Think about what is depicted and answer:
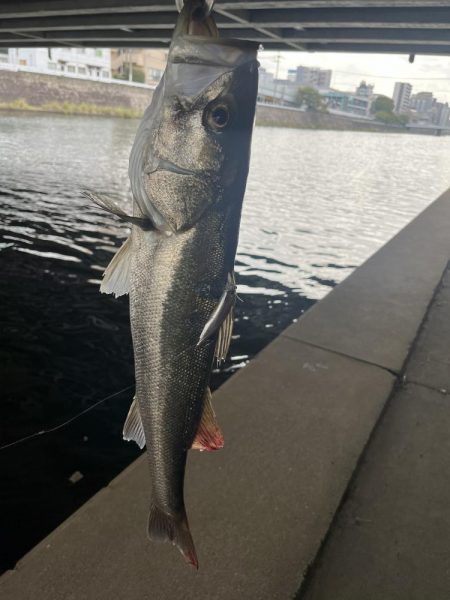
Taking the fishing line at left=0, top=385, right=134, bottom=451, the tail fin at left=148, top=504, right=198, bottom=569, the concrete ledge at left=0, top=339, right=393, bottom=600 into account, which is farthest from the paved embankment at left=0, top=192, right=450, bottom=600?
the fishing line at left=0, top=385, right=134, bottom=451

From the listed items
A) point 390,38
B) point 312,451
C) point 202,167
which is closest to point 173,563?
point 312,451

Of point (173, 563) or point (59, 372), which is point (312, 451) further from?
point (59, 372)

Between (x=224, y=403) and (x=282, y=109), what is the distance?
93.9 m

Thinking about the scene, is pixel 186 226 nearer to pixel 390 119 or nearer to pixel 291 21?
pixel 291 21

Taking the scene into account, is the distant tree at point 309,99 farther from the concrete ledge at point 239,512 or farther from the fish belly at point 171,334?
the fish belly at point 171,334

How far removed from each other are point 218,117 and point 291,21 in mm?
12018

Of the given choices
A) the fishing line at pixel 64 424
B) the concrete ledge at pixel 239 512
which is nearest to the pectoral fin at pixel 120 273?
the concrete ledge at pixel 239 512

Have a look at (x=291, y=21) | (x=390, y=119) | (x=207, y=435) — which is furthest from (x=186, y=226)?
(x=390, y=119)

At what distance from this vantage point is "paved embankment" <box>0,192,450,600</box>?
253 cm

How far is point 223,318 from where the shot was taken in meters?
1.59

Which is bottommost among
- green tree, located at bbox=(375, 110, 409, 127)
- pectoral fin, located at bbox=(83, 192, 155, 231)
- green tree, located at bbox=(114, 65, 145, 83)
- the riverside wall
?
pectoral fin, located at bbox=(83, 192, 155, 231)

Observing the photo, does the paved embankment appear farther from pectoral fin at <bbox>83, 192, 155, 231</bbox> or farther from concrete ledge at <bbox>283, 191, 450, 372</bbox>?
pectoral fin at <bbox>83, 192, 155, 231</bbox>

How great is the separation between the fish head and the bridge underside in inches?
351

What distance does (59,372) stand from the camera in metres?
6.32
